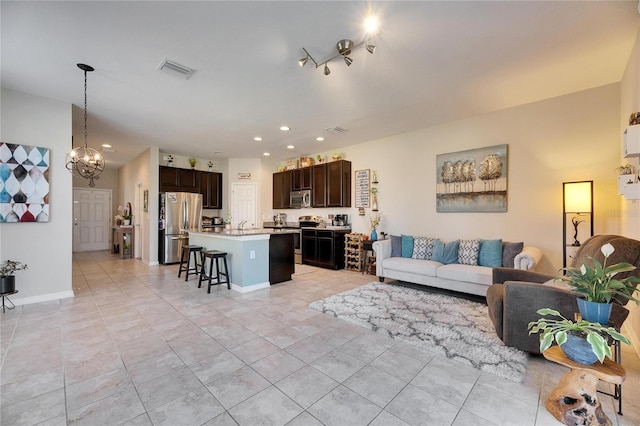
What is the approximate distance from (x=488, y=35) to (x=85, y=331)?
A: 16.1 feet

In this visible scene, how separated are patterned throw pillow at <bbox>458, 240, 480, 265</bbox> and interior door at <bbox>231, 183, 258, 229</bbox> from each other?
549 cm

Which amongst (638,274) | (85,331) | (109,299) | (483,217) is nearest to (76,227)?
(109,299)

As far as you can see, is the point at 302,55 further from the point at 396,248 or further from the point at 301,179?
the point at 301,179

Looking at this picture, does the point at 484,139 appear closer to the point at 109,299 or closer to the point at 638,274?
the point at 638,274


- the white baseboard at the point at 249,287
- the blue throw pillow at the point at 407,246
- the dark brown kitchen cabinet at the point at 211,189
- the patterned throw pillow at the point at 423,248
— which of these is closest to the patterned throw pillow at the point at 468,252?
the patterned throw pillow at the point at 423,248

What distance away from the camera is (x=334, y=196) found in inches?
A: 248

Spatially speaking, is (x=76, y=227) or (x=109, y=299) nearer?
(x=109, y=299)

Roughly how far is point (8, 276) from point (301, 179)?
531 centimetres

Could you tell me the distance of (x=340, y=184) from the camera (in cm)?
621

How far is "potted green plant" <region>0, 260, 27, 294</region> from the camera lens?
10.6 feet

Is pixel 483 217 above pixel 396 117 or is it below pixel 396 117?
below

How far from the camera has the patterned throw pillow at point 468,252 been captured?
4.00m

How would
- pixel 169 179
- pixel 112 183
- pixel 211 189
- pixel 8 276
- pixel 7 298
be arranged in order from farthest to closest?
1. pixel 112 183
2. pixel 211 189
3. pixel 169 179
4. pixel 7 298
5. pixel 8 276

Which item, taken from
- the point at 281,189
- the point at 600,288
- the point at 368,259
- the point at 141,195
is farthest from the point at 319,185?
the point at 600,288
